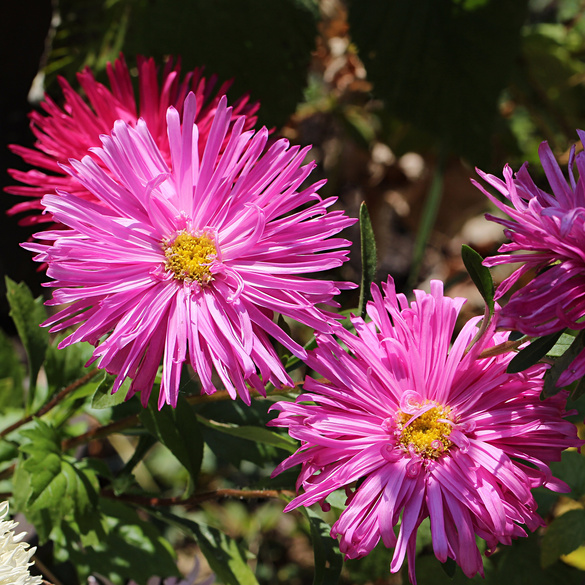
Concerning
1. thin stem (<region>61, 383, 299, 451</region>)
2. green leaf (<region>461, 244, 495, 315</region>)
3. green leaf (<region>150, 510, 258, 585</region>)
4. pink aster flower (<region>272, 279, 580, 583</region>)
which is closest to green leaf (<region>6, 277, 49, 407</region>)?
thin stem (<region>61, 383, 299, 451</region>)

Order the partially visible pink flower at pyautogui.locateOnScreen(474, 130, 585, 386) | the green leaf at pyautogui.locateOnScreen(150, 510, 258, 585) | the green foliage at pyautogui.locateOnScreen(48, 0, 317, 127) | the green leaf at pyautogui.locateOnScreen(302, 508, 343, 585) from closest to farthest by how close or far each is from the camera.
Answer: the partially visible pink flower at pyautogui.locateOnScreen(474, 130, 585, 386) → the green leaf at pyautogui.locateOnScreen(302, 508, 343, 585) → the green leaf at pyautogui.locateOnScreen(150, 510, 258, 585) → the green foliage at pyautogui.locateOnScreen(48, 0, 317, 127)

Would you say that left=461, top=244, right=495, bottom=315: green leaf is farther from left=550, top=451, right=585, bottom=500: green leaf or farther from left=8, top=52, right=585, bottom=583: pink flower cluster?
left=550, top=451, right=585, bottom=500: green leaf

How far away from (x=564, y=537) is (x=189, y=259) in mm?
469

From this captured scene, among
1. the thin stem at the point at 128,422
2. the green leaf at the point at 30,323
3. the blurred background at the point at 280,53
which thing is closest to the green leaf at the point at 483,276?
the thin stem at the point at 128,422

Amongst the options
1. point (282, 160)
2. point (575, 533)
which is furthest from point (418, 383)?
point (575, 533)

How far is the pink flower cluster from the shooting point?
0.39m

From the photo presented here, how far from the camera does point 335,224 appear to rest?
0.41 m

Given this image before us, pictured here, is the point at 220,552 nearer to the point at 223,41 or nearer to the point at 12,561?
the point at 12,561

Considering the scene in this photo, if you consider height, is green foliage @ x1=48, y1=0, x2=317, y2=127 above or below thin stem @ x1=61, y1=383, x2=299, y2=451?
above

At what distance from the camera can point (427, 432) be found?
1.40ft

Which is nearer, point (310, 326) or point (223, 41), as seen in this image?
point (310, 326)

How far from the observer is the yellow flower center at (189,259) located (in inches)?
17.0

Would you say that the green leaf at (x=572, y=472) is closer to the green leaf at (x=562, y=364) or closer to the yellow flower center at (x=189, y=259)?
the green leaf at (x=562, y=364)

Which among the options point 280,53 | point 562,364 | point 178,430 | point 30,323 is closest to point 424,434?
point 562,364
